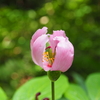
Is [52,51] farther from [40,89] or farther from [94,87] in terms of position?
[94,87]

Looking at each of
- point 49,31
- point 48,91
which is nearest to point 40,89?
point 48,91

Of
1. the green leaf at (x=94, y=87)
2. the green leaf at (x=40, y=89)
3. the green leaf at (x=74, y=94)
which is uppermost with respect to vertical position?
the green leaf at (x=40, y=89)

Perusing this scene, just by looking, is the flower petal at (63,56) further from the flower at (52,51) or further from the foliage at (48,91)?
the foliage at (48,91)

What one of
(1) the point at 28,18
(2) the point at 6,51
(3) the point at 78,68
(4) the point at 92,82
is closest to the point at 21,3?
(1) the point at 28,18

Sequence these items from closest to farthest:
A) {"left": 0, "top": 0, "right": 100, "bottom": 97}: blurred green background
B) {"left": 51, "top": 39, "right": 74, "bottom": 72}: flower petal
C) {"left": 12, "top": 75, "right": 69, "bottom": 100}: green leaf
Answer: {"left": 51, "top": 39, "right": 74, "bottom": 72}: flower petal → {"left": 12, "top": 75, "right": 69, "bottom": 100}: green leaf → {"left": 0, "top": 0, "right": 100, "bottom": 97}: blurred green background

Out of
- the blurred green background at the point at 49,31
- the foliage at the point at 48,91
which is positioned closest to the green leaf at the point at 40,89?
the foliage at the point at 48,91

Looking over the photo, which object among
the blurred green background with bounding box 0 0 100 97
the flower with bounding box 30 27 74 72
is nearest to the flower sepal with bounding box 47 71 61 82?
the flower with bounding box 30 27 74 72

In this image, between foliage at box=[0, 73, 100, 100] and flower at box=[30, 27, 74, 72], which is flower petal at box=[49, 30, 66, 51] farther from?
foliage at box=[0, 73, 100, 100]
